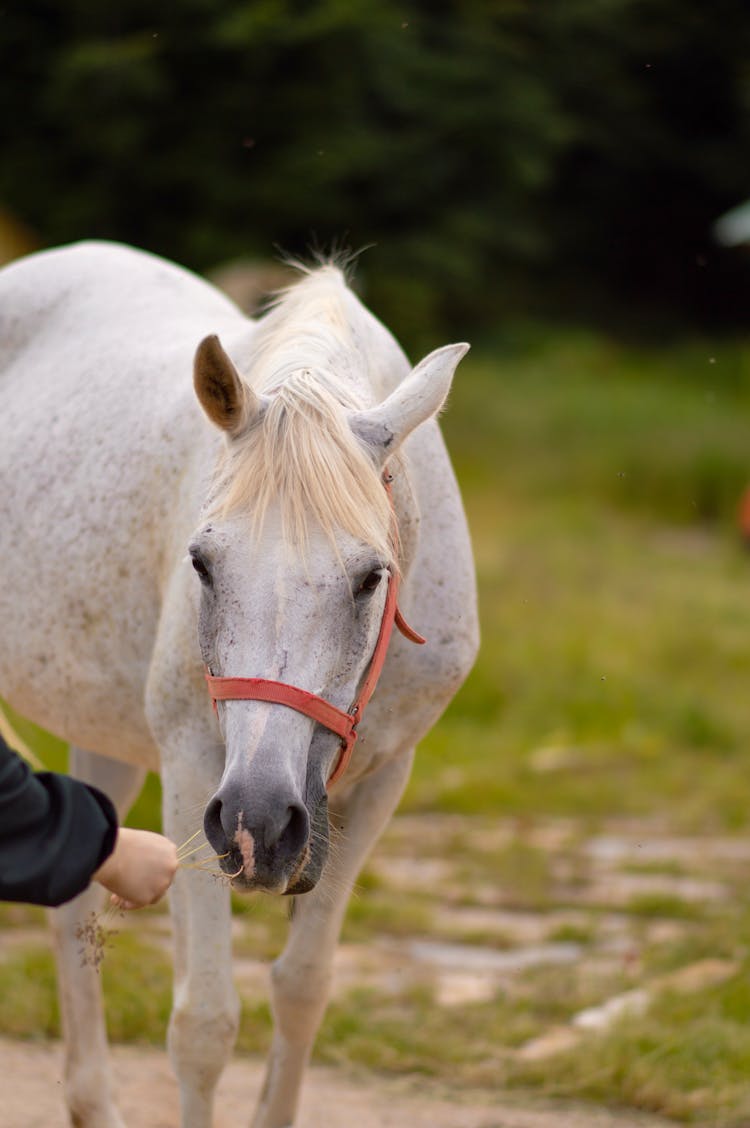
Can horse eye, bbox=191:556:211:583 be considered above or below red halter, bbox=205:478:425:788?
above

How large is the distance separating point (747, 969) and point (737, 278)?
67.6ft

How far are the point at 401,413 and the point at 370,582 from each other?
30cm

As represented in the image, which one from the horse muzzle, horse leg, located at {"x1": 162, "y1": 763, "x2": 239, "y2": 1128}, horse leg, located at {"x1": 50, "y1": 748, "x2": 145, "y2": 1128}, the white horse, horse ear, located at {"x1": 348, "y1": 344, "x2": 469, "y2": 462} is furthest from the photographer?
horse leg, located at {"x1": 50, "y1": 748, "x2": 145, "y2": 1128}

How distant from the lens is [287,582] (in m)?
2.16

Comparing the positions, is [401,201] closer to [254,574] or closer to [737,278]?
[737,278]

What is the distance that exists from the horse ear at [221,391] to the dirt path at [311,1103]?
187cm

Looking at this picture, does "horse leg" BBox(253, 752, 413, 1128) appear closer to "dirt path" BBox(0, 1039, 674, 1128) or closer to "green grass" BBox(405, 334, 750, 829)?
"dirt path" BBox(0, 1039, 674, 1128)

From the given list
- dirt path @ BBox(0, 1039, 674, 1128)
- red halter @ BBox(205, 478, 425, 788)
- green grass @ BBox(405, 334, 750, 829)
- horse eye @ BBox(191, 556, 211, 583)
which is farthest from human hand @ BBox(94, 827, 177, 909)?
green grass @ BBox(405, 334, 750, 829)

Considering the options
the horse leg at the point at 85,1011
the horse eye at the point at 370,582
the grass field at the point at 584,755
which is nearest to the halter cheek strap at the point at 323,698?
the horse eye at the point at 370,582

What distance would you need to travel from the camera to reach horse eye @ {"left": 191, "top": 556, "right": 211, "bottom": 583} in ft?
7.36

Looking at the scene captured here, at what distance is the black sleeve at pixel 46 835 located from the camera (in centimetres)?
173

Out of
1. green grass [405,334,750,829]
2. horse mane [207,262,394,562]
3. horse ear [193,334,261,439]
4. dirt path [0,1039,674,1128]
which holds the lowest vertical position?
green grass [405,334,750,829]

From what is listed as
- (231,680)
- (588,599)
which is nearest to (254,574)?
(231,680)

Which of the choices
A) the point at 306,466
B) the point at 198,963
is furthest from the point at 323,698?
the point at 198,963
